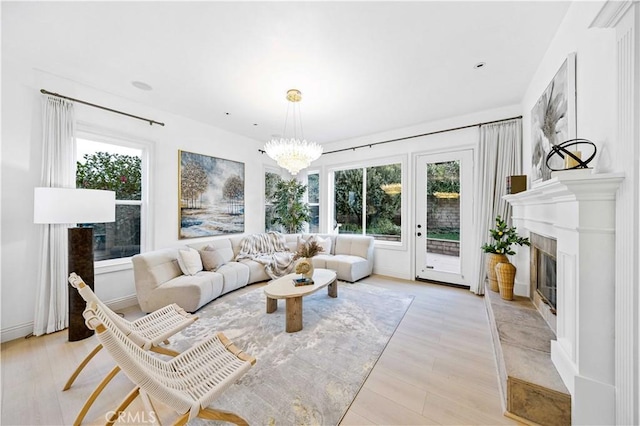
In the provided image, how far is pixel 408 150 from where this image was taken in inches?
174

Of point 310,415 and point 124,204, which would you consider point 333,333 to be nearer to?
point 310,415

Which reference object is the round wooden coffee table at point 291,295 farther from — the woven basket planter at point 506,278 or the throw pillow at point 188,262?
the woven basket planter at point 506,278

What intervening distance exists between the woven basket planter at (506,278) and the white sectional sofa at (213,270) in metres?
2.12

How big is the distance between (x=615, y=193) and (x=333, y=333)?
93.5 inches

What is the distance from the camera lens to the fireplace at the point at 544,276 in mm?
2020

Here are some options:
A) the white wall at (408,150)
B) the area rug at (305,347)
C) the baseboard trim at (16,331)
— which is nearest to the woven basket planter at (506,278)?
the area rug at (305,347)

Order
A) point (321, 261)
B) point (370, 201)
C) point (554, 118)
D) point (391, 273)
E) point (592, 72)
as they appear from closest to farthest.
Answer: point (592, 72) → point (554, 118) → point (321, 261) → point (391, 273) → point (370, 201)

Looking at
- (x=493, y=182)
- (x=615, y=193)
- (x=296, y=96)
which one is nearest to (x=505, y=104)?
(x=493, y=182)

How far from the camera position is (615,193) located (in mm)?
1196

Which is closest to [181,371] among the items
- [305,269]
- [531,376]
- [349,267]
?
[305,269]

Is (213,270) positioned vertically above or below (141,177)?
below

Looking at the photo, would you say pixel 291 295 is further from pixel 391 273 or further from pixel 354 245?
pixel 391 273

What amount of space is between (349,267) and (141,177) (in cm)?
371

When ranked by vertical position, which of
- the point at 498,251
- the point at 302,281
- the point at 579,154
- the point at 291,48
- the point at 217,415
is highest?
the point at 291,48
